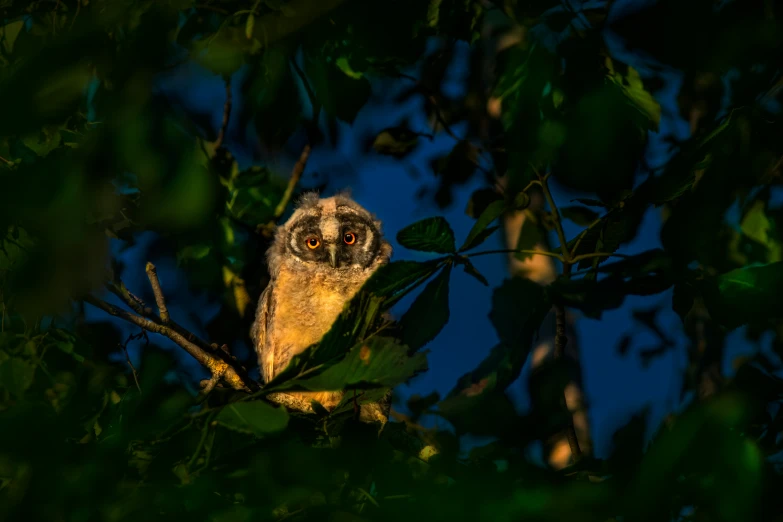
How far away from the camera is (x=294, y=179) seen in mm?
3459

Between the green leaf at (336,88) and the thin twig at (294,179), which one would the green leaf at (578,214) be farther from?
the thin twig at (294,179)

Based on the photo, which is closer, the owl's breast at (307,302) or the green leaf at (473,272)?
the green leaf at (473,272)

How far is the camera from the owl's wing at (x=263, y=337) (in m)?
3.79

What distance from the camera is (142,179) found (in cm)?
109

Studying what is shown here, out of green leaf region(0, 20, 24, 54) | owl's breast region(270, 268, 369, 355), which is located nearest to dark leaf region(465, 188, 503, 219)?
owl's breast region(270, 268, 369, 355)

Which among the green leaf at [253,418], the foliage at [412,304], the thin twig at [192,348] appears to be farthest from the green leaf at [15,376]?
the green leaf at [253,418]

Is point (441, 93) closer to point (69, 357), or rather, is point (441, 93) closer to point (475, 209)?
point (475, 209)

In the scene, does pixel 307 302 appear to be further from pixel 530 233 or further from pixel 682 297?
pixel 682 297

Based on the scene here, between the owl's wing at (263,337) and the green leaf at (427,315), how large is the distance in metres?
2.65

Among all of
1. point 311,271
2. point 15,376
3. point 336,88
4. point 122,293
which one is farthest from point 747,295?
point 311,271

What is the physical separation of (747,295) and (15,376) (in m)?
1.50

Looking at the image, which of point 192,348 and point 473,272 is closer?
point 473,272

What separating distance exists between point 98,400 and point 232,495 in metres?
0.31

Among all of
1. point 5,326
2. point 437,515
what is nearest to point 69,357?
point 5,326
